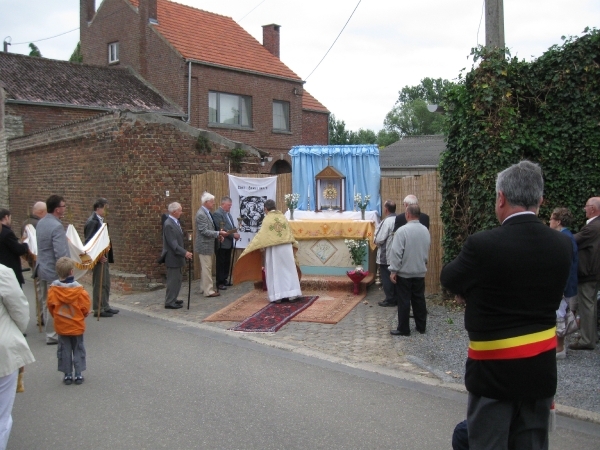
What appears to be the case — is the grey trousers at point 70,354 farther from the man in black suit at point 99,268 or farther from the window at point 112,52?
the window at point 112,52

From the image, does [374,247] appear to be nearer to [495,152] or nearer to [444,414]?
[495,152]

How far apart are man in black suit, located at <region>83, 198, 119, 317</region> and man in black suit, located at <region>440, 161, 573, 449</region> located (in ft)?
27.6

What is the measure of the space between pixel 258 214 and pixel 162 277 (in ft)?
8.28

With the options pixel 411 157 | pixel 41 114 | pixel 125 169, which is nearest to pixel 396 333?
pixel 125 169

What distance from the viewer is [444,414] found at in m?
5.82

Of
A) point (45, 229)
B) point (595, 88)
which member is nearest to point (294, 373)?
point (45, 229)

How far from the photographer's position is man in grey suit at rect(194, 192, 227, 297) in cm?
1233

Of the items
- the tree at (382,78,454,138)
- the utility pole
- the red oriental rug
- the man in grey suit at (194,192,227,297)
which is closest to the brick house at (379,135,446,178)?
the man in grey suit at (194,192,227,297)

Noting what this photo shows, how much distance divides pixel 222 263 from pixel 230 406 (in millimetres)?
7243

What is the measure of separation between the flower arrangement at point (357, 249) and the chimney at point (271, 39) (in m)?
20.5

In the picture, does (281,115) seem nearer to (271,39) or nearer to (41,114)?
(271,39)

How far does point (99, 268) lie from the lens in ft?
Answer: 35.6

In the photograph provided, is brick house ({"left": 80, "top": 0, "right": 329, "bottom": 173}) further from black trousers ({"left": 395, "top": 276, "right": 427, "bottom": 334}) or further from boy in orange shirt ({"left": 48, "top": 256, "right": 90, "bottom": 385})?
boy in orange shirt ({"left": 48, "top": 256, "right": 90, "bottom": 385})

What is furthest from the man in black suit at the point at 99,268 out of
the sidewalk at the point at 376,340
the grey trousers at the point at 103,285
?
the sidewalk at the point at 376,340
